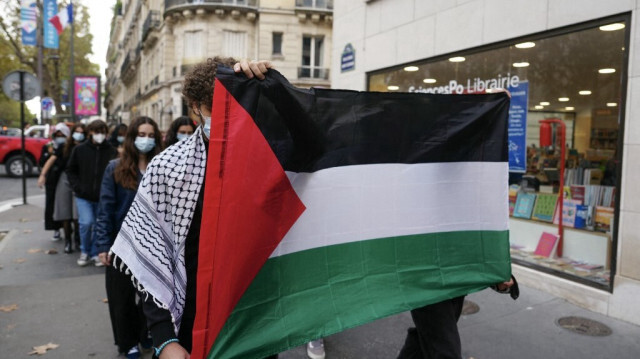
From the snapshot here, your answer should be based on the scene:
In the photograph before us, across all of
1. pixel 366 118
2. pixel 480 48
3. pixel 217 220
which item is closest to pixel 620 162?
pixel 480 48

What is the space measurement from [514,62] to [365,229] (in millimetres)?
4938

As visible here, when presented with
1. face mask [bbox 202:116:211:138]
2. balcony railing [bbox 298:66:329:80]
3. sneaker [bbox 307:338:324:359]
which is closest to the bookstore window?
sneaker [bbox 307:338:324:359]

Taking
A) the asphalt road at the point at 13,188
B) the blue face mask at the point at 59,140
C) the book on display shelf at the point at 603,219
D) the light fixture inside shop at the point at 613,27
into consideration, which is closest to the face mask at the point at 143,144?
the blue face mask at the point at 59,140

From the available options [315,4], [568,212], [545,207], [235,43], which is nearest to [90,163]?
[545,207]

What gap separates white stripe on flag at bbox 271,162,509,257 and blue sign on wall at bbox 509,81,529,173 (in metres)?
3.74

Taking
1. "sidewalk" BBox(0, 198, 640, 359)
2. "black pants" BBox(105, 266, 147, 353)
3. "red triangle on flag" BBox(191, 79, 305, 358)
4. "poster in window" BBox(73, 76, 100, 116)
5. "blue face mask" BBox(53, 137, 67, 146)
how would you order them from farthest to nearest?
"poster in window" BBox(73, 76, 100, 116), "blue face mask" BBox(53, 137, 67, 146), "sidewalk" BBox(0, 198, 640, 359), "black pants" BBox(105, 266, 147, 353), "red triangle on flag" BBox(191, 79, 305, 358)

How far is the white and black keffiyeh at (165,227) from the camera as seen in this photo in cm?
191

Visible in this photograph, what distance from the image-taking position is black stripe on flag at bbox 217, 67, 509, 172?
1.97m

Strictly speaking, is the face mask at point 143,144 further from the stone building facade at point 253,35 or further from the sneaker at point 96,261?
the stone building facade at point 253,35

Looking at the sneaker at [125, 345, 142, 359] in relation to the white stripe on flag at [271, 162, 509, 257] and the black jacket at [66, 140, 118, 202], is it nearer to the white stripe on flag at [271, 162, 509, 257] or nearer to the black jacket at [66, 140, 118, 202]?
the white stripe on flag at [271, 162, 509, 257]

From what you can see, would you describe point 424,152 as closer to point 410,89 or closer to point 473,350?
point 473,350

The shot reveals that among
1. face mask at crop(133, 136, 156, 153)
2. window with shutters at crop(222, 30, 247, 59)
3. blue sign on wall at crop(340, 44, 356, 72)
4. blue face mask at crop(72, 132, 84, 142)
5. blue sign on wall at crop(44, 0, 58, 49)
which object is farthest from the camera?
window with shutters at crop(222, 30, 247, 59)

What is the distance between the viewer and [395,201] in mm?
2521

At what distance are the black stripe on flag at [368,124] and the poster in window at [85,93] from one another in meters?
22.4
